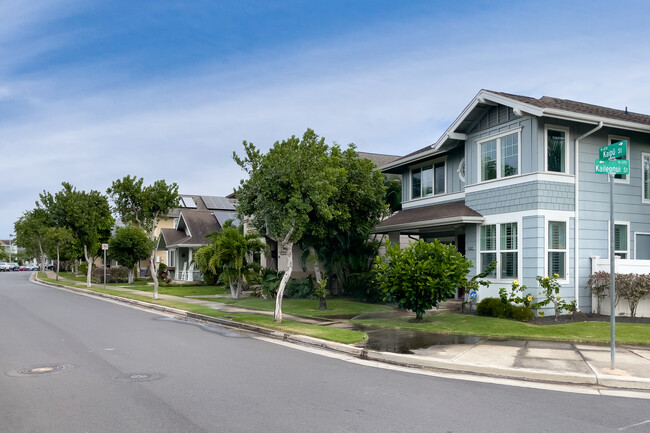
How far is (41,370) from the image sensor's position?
367 inches

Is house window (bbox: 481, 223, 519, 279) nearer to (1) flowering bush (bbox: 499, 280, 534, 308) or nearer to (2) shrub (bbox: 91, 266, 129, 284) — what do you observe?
(1) flowering bush (bbox: 499, 280, 534, 308)

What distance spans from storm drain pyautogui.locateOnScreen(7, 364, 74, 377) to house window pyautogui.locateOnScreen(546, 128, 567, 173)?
→ 13855mm

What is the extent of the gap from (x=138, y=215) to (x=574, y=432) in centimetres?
2294

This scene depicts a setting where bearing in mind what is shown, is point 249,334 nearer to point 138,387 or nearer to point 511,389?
point 138,387

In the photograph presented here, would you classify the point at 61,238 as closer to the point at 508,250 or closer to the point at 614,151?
the point at 508,250

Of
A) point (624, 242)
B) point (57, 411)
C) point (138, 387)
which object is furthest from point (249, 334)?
point (624, 242)

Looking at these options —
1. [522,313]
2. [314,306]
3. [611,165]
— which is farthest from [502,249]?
[611,165]

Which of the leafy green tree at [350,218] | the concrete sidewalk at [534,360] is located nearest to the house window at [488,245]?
the leafy green tree at [350,218]

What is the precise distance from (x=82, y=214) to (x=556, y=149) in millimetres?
31808

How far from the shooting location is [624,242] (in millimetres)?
17078

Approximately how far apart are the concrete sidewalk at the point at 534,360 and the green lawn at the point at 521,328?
0.55 meters

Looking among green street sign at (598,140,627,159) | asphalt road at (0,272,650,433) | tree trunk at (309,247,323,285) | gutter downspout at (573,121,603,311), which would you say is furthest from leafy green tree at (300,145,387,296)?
green street sign at (598,140,627,159)

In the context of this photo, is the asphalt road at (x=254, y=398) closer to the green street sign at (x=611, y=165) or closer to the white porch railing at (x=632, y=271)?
the green street sign at (x=611, y=165)

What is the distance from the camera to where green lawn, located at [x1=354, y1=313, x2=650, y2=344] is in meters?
12.2
